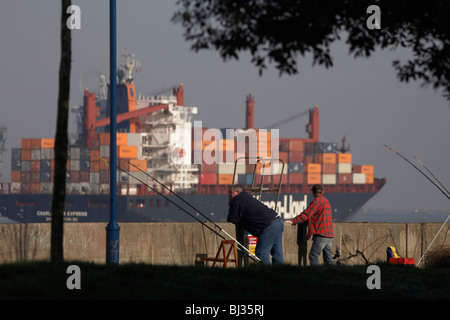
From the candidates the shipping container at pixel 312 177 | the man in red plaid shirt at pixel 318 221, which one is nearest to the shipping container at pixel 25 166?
the shipping container at pixel 312 177

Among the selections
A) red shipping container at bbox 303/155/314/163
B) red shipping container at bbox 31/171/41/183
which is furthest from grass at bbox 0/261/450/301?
red shipping container at bbox 303/155/314/163

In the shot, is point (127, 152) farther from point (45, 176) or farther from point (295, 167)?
point (295, 167)

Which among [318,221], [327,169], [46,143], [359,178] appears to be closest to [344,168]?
[327,169]

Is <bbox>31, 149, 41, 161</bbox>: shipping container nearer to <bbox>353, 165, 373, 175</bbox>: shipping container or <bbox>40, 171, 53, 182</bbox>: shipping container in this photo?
<bbox>40, 171, 53, 182</bbox>: shipping container

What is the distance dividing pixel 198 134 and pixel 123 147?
10726mm

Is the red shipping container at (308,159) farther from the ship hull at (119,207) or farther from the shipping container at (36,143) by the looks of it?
the shipping container at (36,143)

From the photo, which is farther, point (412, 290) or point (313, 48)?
point (313, 48)

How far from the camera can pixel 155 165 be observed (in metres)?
88.6

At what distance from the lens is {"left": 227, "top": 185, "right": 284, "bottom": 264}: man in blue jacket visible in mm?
10375

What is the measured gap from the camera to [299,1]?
8.77 metres

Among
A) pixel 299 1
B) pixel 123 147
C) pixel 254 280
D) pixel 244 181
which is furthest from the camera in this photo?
pixel 244 181

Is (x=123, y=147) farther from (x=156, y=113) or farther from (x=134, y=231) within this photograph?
(x=134, y=231)

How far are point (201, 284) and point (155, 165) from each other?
8128cm

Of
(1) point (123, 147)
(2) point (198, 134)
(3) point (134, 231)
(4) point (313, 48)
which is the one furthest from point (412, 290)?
(2) point (198, 134)
